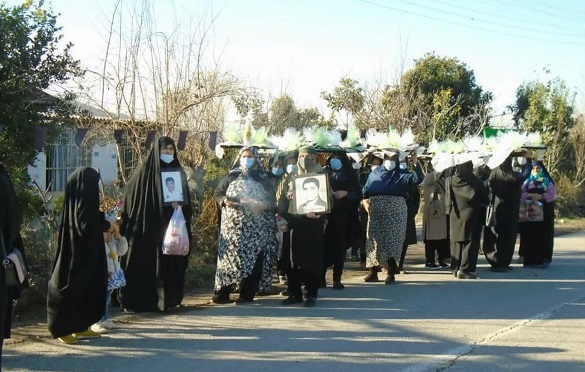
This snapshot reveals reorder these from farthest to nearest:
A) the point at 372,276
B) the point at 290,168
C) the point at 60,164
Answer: the point at 60,164
the point at 372,276
the point at 290,168

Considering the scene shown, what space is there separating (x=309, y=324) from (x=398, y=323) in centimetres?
102

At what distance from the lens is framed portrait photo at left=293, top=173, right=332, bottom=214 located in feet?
31.8

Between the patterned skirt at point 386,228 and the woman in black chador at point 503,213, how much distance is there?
2.69 meters

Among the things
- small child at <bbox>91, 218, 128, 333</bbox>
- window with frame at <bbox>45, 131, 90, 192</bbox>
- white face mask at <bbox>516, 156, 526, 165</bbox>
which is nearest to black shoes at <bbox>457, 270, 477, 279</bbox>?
white face mask at <bbox>516, 156, 526, 165</bbox>

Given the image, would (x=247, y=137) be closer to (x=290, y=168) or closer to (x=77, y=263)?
(x=290, y=168)

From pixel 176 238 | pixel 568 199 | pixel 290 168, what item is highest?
pixel 290 168

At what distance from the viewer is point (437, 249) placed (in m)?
14.2

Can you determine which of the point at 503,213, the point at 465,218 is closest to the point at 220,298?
the point at 465,218

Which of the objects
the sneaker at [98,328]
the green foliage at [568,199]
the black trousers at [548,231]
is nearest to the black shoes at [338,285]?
the sneaker at [98,328]

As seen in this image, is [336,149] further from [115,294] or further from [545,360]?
A: [545,360]

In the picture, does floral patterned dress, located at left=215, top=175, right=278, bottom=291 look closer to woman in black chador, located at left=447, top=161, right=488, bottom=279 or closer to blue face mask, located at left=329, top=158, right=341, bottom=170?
blue face mask, located at left=329, top=158, right=341, bottom=170

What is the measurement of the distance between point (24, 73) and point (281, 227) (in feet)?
16.5

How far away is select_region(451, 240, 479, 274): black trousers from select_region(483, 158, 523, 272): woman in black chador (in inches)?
44.4

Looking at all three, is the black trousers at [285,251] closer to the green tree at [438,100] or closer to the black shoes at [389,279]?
the black shoes at [389,279]
